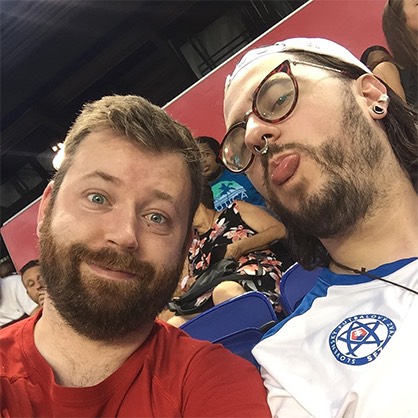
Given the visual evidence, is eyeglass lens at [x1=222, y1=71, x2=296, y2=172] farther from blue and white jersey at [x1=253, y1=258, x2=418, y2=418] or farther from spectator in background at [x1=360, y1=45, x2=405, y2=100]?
spectator in background at [x1=360, y1=45, x2=405, y2=100]

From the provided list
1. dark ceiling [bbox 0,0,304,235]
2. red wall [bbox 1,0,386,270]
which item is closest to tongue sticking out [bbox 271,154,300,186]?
red wall [bbox 1,0,386,270]

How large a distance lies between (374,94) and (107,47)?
118 inches

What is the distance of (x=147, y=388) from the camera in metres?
0.81

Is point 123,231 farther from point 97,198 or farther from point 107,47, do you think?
point 107,47

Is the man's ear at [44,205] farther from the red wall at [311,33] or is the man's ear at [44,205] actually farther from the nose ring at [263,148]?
the red wall at [311,33]

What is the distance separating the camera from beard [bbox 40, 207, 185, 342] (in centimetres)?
85

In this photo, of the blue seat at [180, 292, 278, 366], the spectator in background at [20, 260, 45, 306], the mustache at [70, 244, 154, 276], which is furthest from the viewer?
the spectator in background at [20, 260, 45, 306]

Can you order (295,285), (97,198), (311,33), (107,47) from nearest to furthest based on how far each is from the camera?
(97,198)
(295,285)
(311,33)
(107,47)

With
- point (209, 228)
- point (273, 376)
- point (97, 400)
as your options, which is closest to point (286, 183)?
point (273, 376)

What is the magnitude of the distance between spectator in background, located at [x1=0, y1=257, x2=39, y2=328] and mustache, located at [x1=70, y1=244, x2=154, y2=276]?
2365 mm

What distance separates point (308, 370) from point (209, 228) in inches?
→ 49.8

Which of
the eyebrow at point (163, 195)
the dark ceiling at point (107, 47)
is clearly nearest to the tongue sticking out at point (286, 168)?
the eyebrow at point (163, 195)

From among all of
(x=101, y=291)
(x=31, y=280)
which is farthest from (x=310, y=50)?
(x=31, y=280)

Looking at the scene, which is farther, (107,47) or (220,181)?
(107,47)
